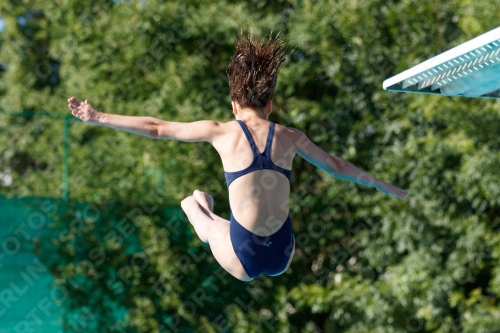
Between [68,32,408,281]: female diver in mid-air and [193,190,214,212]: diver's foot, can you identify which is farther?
[193,190,214,212]: diver's foot

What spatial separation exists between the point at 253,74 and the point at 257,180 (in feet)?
1.63

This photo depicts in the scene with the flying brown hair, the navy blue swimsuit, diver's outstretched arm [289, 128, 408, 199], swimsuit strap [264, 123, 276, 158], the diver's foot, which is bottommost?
the diver's foot

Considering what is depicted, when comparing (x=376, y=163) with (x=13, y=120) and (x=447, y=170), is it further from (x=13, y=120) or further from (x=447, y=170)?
(x=13, y=120)

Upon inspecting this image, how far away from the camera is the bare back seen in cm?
343

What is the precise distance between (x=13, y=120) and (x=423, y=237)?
4136 millimetres

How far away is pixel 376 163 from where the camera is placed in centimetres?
686

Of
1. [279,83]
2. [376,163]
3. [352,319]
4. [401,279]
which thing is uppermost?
[279,83]

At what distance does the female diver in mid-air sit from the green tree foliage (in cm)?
296

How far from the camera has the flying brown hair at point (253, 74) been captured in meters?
3.53

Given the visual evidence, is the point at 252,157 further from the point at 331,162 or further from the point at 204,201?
the point at 204,201

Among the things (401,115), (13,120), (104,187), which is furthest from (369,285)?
(13,120)

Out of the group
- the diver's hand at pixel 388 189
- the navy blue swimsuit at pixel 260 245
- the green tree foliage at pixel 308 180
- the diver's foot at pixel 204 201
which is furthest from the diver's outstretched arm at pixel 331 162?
the green tree foliage at pixel 308 180

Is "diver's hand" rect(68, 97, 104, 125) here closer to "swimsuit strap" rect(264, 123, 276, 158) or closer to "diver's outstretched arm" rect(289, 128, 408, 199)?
"swimsuit strap" rect(264, 123, 276, 158)

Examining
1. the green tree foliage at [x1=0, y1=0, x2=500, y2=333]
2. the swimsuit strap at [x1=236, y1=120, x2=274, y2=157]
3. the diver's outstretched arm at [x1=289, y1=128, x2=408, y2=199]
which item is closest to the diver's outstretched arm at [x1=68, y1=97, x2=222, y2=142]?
the swimsuit strap at [x1=236, y1=120, x2=274, y2=157]
